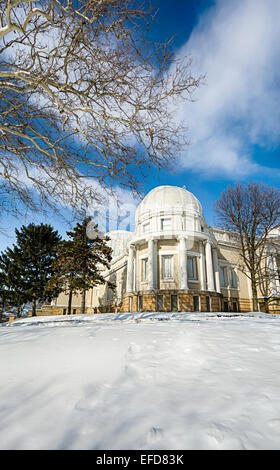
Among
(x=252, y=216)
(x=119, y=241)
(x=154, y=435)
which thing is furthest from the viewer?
(x=119, y=241)

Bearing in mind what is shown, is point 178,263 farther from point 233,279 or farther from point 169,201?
point 233,279

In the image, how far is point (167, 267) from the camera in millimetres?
25297

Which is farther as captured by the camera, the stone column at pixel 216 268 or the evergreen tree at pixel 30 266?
the evergreen tree at pixel 30 266

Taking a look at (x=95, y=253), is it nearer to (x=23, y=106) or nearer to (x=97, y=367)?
(x=23, y=106)

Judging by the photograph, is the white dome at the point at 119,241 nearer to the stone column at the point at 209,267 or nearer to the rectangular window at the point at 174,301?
the stone column at the point at 209,267

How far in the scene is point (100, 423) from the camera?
195 cm

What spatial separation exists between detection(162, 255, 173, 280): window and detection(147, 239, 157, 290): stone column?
0.90 metres

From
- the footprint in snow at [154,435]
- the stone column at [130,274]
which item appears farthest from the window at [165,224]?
→ the footprint in snow at [154,435]

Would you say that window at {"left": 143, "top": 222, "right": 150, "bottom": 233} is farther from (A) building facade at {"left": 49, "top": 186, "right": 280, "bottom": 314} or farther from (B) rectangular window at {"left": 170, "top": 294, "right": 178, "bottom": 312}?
(B) rectangular window at {"left": 170, "top": 294, "right": 178, "bottom": 312}

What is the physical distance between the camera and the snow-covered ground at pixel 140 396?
1.78 metres

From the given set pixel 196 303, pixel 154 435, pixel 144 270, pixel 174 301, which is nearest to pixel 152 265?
pixel 144 270

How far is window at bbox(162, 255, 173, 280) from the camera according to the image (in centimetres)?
2489

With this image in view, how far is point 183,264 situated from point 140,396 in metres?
22.3
